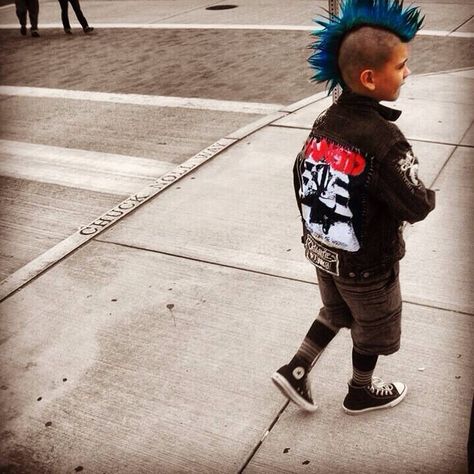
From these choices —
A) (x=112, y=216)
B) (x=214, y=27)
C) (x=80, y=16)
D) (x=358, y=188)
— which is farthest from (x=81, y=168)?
(x=80, y=16)

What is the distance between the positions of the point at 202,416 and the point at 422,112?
436 cm

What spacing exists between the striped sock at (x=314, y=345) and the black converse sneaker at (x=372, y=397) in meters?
0.21

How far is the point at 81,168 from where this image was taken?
5.61 meters

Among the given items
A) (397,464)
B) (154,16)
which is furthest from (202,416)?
(154,16)

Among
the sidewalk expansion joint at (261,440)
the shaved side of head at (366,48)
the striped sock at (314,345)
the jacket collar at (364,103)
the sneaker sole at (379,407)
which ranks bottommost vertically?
the sidewalk expansion joint at (261,440)

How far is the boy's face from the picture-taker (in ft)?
6.72

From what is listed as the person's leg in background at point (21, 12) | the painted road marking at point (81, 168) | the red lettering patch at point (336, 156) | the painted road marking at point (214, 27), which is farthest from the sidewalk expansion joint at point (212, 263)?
the person's leg in background at point (21, 12)

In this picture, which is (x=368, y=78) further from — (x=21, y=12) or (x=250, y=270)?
(x=21, y=12)

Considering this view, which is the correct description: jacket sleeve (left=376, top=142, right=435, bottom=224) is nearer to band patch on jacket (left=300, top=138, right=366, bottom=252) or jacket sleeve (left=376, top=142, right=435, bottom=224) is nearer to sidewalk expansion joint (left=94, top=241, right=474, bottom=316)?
band patch on jacket (left=300, top=138, right=366, bottom=252)

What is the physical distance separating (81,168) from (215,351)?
3064mm

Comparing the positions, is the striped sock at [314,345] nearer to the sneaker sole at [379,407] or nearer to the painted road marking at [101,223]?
the sneaker sole at [379,407]

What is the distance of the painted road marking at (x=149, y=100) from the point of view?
22.5 feet

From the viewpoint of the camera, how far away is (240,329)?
3.27 metres

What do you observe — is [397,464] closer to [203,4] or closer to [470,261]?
[470,261]
